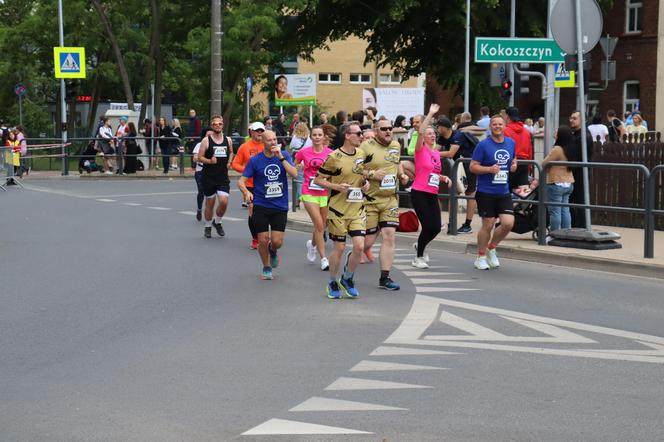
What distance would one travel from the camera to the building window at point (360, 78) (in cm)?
9950

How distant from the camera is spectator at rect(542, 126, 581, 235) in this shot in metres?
15.6

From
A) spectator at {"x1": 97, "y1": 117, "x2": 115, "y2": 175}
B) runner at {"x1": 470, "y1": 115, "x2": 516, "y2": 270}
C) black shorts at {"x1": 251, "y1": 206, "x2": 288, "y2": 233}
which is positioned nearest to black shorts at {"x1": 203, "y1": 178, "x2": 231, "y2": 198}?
black shorts at {"x1": 251, "y1": 206, "x2": 288, "y2": 233}

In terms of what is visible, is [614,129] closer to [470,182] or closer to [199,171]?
[470,182]

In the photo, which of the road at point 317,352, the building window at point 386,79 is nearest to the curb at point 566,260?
the road at point 317,352

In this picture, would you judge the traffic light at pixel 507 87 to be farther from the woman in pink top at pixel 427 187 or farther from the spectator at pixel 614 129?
the woman in pink top at pixel 427 187

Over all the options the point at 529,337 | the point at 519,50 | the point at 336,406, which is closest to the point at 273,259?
the point at 529,337

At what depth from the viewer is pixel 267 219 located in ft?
42.9

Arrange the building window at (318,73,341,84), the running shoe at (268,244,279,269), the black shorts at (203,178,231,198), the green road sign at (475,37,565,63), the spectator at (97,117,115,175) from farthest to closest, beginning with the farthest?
the building window at (318,73,341,84), the spectator at (97,117,115,175), the black shorts at (203,178,231,198), the green road sign at (475,37,565,63), the running shoe at (268,244,279,269)

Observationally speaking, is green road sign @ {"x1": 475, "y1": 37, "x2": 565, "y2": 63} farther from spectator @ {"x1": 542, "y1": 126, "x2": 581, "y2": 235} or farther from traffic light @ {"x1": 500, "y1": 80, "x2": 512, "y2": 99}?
traffic light @ {"x1": 500, "y1": 80, "x2": 512, "y2": 99}

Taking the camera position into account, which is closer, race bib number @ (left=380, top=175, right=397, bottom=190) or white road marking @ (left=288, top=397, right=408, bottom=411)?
white road marking @ (left=288, top=397, right=408, bottom=411)

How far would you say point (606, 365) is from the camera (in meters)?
8.10

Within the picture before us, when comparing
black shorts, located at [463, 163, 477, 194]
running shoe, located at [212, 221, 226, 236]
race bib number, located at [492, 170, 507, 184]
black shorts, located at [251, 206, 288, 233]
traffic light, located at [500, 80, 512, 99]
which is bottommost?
running shoe, located at [212, 221, 226, 236]

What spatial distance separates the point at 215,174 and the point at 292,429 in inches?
476

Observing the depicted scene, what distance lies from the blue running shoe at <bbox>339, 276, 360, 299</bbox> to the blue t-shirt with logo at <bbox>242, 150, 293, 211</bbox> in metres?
1.86
